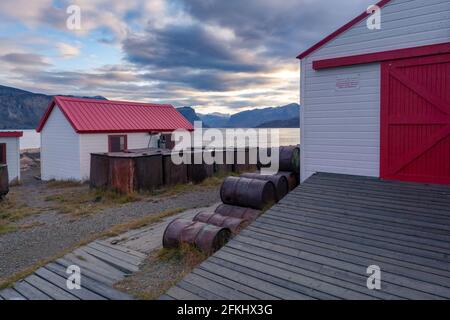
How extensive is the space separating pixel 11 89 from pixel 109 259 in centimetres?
19345

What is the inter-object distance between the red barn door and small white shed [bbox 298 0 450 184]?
2cm

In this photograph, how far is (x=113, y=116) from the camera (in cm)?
2000

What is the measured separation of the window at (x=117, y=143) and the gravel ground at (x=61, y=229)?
19.7ft

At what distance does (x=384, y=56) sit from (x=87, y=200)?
1090 cm

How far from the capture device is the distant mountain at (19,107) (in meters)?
158

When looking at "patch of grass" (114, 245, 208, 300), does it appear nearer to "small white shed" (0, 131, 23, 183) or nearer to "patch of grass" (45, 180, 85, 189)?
"patch of grass" (45, 180, 85, 189)

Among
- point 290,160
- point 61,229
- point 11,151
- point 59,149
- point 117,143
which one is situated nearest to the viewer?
point 61,229

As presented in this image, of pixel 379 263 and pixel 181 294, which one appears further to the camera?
pixel 379 263

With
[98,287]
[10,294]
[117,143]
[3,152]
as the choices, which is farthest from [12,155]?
[98,287]

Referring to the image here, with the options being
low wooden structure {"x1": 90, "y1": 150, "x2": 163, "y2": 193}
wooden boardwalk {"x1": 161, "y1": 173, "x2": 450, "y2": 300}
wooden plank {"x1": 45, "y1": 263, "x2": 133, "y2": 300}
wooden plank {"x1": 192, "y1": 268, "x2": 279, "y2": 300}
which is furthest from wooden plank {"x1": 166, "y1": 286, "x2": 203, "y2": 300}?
low wooden structure {"x1": 90, "y1": 150, "x2": 163, "y2": 193}

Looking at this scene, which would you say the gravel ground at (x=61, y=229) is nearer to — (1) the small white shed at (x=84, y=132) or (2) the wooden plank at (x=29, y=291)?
(2) the wooden plank at (x=29, y=291)

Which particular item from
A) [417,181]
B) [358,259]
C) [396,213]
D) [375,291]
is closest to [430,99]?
[417,181]

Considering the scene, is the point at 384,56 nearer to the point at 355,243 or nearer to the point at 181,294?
the point at 355,243

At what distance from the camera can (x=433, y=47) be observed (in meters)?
6.90
